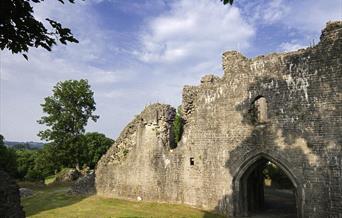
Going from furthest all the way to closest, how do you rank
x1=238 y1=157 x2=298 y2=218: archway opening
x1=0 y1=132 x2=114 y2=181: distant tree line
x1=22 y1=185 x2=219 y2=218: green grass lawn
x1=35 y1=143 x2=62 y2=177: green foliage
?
x1=35 y1=143 x2=62 y2=177: green foliage
x1=0 y1=132 x2=114 y2=181: distant tree line
x1=238 y1=157 x2=298 y2=218: archway opening
x1=22 y1=185 x2=219 y2=218: green grass lawn

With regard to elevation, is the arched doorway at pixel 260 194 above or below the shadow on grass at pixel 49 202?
above

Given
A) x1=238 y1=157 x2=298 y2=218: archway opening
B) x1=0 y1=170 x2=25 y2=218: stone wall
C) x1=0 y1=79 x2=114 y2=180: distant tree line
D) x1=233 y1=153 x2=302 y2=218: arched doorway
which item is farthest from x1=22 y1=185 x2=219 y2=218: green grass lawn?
x1=0 y1=79 x2=114 y2=180: distant tree line

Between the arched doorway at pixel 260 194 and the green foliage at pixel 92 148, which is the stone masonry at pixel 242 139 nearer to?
the arched doorway at pixel 260 194

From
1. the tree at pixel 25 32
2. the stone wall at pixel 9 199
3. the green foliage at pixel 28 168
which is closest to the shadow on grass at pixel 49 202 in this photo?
the stone wall at pixel 9 199

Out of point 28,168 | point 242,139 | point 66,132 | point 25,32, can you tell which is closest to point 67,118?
point 66,132

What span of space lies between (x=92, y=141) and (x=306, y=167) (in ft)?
97.7

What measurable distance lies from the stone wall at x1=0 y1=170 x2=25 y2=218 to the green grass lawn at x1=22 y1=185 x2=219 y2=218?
6.18 meters

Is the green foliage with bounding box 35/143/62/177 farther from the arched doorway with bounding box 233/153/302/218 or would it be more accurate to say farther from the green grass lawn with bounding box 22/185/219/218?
the arched doorway with bounding box 233/153/302/218

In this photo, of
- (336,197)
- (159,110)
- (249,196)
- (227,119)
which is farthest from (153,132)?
(336,197)

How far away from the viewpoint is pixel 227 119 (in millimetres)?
17578

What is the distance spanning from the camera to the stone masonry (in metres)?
14.4

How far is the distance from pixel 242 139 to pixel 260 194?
17.8 feet

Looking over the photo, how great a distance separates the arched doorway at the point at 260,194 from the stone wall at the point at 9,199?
384 inches

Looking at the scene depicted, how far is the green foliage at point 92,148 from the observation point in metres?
39.8
